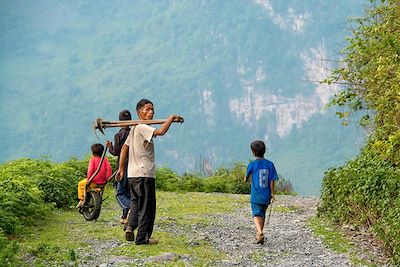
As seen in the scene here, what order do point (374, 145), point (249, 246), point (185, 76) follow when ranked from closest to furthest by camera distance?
point (249, 246), point (374, 145), point (185, 76)

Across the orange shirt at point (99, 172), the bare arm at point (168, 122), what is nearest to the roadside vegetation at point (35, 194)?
the orange shirt at point (99, 172)

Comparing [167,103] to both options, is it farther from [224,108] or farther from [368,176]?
[368,176]

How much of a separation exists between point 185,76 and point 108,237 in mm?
106504

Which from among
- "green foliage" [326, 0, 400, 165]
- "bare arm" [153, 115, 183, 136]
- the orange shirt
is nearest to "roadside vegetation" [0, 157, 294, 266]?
the orange shirt

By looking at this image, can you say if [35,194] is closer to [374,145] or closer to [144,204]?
[144,204]

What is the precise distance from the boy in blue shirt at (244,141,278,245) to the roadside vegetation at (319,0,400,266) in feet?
4.65

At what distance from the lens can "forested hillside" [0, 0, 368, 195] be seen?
4274 inches

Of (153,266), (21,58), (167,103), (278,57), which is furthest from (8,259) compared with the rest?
(21,58)

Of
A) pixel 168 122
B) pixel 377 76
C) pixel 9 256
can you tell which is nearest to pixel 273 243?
pixel 168 122

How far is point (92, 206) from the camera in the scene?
14.8 m

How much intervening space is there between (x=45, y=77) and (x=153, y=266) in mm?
114425

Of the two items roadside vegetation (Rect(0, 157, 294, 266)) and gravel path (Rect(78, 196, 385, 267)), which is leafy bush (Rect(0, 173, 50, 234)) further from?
gravel path (Rect(78, 196, 385, 267))

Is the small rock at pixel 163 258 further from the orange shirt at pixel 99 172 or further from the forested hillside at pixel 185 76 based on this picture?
the forested hillside at pixel 185 76

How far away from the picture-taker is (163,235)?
41.1ft
